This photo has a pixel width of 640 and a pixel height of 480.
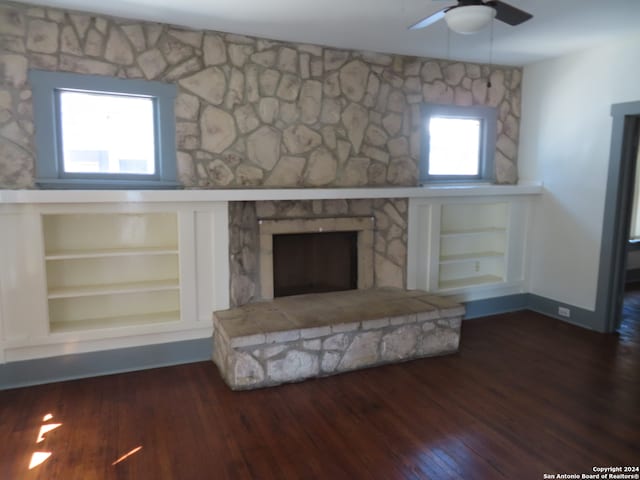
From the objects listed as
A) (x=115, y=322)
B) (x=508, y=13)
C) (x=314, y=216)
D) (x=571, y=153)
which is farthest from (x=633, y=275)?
(x=115, y=322)

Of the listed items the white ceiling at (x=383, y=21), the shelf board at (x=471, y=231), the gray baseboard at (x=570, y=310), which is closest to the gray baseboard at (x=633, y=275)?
the gray baseboard at (x=570, y=310)

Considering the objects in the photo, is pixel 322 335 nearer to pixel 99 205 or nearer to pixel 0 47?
pixel 99 205

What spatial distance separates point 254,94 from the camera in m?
3.91

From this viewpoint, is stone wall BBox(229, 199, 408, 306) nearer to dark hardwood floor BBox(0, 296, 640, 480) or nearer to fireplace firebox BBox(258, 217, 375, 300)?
fireplace firebox BBox(258, 217, 375, 300)

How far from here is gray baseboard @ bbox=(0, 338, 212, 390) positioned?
10.7 ft

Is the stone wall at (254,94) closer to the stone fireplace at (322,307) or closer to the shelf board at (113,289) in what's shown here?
the stone fireplace at (322,307)

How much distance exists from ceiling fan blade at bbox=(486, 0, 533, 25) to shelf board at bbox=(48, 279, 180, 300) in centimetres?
296

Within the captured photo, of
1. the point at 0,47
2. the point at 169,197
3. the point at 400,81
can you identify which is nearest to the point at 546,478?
the point at 169,197

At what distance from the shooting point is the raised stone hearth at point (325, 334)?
3.26 metres

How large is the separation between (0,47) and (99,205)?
1.29m

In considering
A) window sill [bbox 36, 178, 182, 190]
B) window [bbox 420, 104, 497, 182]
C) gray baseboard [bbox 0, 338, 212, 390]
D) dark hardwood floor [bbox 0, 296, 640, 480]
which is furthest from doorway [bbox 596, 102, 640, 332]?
window sill [bbox 36, 178, 182, 190]

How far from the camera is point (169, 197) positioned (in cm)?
341

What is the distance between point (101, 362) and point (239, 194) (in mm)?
1701

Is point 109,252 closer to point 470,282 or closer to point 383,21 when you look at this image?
point 383,21
